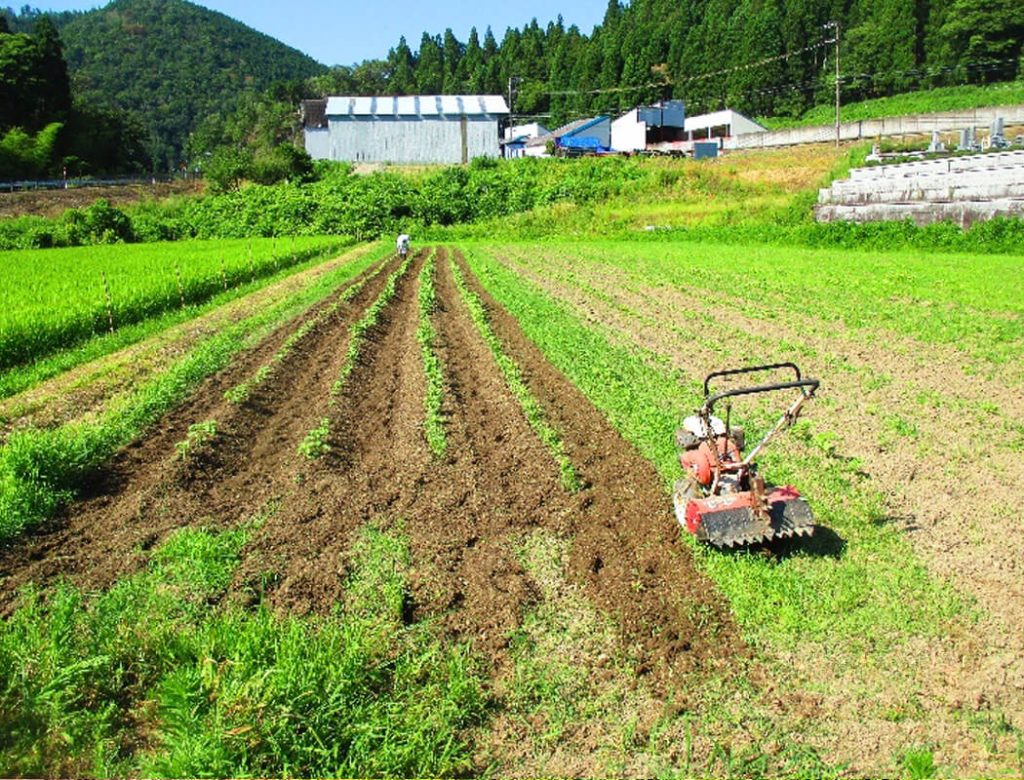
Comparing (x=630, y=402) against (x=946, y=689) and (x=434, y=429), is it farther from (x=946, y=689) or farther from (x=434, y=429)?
(x=946, y=689)

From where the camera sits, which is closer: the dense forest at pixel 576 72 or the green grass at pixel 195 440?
the green grass at pixel 195 440

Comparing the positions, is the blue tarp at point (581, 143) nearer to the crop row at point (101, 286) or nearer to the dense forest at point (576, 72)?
the dense forest at point (576, 72)

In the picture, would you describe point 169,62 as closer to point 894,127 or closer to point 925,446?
point 894,127

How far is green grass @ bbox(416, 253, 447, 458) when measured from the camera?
28.5ft

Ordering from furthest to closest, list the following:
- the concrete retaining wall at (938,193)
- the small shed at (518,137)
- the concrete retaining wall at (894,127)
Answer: the small shed at (518,137) → the concrete retaining wall at (894,127) → the concrete retaining wall at (938,193)

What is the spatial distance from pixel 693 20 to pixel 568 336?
96.5 metres

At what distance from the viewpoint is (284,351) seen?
13219 millimetres

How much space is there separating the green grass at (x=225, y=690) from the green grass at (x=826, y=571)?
1.99 m

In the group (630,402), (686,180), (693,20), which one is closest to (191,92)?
(693,20)

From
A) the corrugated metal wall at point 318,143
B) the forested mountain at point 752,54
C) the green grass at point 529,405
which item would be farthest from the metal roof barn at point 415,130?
the green grass at point 529,405

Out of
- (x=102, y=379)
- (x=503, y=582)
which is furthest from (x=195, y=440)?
(x=102, y=379)

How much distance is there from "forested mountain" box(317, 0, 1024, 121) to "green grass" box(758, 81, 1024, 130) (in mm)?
1957

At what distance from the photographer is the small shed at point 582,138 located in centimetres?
6806

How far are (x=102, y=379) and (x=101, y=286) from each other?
825cm
